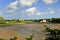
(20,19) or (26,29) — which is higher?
(20,19)

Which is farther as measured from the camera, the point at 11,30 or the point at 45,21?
the point at 45,21

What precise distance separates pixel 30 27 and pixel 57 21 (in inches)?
22.4

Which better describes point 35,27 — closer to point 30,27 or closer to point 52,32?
point 30,27

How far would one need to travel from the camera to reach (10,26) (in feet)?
9.54

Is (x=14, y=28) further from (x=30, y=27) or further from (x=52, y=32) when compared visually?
(x=52, y=32)

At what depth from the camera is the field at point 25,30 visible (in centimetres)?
251

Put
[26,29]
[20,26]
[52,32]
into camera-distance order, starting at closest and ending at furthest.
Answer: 1. [52,32]
2. [26,29]
3. [20,26]

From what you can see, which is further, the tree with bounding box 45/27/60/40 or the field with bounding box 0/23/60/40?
the field with bounding box 0/23/60/40

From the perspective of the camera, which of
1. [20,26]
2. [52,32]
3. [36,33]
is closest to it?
[52,32]

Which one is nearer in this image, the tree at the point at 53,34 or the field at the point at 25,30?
the tree at the point at 53,34

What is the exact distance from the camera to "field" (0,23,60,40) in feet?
8.24

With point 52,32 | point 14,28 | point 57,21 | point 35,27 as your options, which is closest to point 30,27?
point 35,27

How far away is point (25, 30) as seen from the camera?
279 cm

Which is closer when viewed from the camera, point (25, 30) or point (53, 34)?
point (53, 34)
